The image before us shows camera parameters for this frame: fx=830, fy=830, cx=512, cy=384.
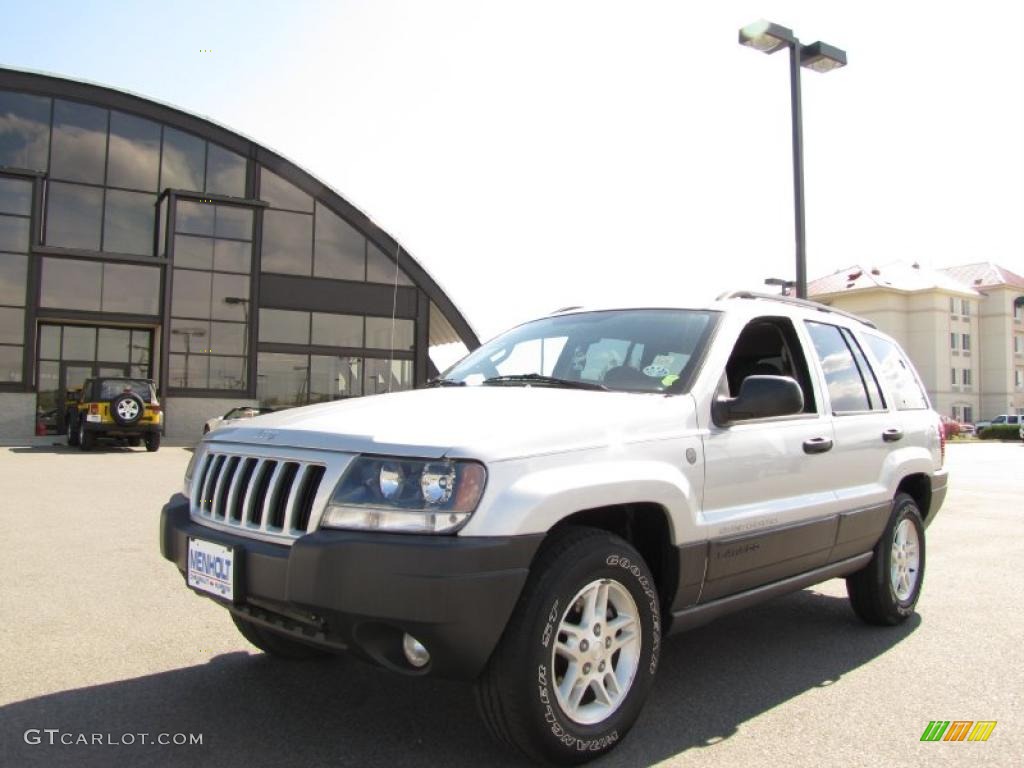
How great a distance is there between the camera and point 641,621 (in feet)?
10.2

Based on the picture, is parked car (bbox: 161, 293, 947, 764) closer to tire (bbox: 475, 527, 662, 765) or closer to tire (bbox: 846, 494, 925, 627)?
tire (bbox: 475, 527, 662, 765)

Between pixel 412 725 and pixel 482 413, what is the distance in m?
1.27

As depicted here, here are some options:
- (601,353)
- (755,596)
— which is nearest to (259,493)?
(601,353)

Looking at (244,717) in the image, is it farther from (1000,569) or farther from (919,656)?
(1000,569)

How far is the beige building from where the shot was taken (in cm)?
6731

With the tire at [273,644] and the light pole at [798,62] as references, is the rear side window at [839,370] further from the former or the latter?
the light pole at [798,62]

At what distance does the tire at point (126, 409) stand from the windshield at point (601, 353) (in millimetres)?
18335

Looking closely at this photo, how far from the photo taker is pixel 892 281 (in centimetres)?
6894

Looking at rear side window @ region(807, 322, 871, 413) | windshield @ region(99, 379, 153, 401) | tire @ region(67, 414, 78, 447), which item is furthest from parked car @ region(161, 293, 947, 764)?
tire @ region(67, 414, 78, 447)

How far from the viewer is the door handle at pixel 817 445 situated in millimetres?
4066

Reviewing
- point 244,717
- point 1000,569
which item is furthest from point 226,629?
point 1000,569

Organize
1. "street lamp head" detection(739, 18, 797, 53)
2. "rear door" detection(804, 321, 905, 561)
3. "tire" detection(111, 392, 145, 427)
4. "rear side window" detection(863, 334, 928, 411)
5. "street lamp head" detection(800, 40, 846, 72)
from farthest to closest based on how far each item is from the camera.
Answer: "tire" detection(111, 392, 145, 427), "street lamp head" detection(800, 40, 846, 72), "street lamp head" detection(739, 18, 797, 53), "rear side window" detection(863, 334, 928, 411), "rear door" detection(804, 321, 905, 561)

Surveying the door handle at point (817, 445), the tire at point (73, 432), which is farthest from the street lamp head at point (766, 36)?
the tire at point (73, 432)

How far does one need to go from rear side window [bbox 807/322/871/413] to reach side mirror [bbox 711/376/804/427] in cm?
111
